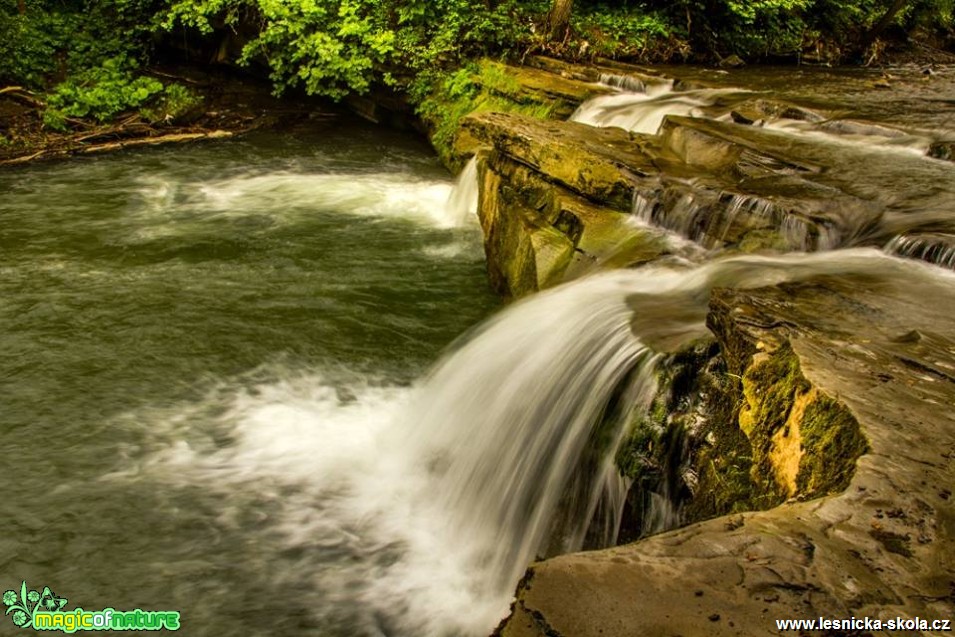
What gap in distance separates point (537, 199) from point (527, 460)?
3.21m

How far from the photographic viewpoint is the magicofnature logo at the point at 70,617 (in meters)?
3.42

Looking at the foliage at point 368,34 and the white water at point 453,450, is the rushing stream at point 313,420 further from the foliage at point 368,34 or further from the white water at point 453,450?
the foliage at point 368,34

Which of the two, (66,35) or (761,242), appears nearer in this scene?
(761,242)

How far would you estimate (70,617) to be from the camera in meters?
3.46

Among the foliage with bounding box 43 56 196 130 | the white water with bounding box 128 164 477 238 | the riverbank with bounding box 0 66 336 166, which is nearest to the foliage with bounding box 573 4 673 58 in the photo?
the white water with bounding box 128 164 477 238

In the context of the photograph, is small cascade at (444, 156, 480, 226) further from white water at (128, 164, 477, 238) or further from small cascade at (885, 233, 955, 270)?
small cascade at (885, 233, 955, 270)

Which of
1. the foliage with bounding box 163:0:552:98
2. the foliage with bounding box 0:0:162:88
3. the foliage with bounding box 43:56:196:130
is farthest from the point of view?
the foliage with bounding box 0:0:162:88

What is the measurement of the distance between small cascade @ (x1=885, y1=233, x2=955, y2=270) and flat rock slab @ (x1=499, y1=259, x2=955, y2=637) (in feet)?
7.77

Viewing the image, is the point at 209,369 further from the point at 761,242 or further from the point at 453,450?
the point at 761,242

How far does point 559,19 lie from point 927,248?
Answer: 28.4ft

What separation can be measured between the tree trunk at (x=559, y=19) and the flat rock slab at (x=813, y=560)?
1042 centimetres

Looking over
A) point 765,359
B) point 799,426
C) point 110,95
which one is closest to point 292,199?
point 110,95

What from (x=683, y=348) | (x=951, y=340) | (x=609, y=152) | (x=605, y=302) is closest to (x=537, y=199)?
(x=609, y=152)

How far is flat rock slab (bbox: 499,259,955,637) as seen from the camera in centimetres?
173
